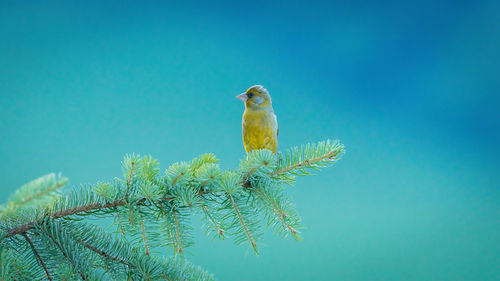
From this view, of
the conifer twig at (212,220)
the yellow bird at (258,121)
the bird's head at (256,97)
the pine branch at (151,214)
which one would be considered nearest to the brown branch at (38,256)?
the pine branch at (151,214)

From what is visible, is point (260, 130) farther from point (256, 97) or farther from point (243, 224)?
point (243, 224)

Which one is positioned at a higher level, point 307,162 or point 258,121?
point 258,121

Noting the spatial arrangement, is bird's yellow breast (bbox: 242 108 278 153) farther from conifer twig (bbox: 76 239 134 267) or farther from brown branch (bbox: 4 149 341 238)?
conifer twig (bbox: 76 239 134 267)

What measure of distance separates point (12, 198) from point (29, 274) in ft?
0.77

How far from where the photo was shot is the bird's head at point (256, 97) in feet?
5.66

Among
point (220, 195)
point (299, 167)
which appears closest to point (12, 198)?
point (220, 195)

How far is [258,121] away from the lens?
1609 mm

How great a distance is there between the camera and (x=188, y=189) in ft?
2.39

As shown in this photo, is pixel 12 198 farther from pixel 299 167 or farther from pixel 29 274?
pixel 299 167

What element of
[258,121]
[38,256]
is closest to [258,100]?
[258,121]

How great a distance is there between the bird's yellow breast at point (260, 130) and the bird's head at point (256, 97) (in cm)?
6

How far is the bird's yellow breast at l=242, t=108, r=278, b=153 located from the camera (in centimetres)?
159

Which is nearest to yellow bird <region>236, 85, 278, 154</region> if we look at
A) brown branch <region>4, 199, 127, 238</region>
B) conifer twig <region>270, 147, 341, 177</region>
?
conifer twig <region>270, 147, 341, 177</region>

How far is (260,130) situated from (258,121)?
0.04 m
